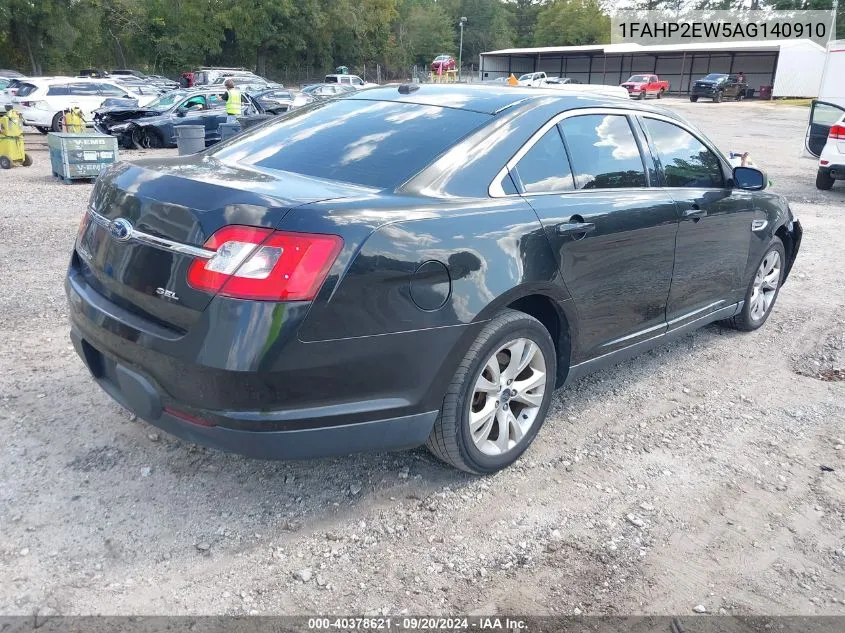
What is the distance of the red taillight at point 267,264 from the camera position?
98.1 inches

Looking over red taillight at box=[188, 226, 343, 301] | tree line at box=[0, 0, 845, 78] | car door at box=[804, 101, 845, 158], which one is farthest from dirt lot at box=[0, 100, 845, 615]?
tree line at box=[0, 0, 845, 78]

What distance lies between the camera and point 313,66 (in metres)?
70.8

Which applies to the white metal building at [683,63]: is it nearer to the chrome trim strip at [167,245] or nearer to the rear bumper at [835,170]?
the rear bumper at [835,170]

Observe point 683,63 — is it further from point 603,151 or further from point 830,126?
point 603,151

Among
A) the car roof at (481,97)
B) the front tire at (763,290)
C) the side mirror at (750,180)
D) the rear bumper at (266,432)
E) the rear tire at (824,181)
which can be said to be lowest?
the rear tire at (824,181)

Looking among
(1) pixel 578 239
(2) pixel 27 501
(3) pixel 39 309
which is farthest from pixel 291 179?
(3) pixel 39 309

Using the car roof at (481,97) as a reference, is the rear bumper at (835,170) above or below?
below

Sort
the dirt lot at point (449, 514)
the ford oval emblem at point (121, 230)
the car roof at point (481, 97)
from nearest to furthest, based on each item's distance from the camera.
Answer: the dirt lot at point (449, 514), the ford oval emblem at point (121, 230), the car roof at point (481, 97)

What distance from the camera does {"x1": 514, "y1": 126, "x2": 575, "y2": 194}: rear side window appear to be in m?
3.33

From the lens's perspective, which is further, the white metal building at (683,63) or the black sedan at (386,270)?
the white metal building at (683,63)

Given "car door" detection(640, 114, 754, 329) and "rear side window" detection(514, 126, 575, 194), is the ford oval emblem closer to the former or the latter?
"rear side window" detection(514, 126, 575, 194)

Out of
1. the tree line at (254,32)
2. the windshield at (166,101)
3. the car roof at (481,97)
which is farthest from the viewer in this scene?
the tree line at (254,32)

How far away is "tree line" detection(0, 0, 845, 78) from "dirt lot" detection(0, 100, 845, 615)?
177 ft

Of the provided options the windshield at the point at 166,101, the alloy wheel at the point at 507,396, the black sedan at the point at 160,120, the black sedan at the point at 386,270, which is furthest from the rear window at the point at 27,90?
the alloy wheel at the point at 507,396
